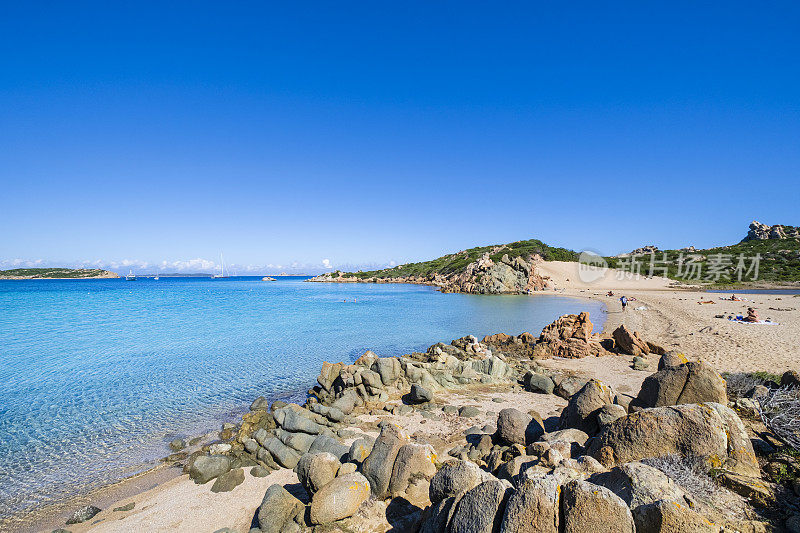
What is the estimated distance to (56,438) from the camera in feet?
37.8

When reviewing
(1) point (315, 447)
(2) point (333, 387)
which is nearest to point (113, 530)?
(1) point (315, 447)

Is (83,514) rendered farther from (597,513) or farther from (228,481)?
(597,513)

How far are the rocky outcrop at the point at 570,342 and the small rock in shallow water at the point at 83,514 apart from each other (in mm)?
19641

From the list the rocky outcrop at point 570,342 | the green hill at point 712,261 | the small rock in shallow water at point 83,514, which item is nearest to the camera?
the small rock in shallow water at point 83,514

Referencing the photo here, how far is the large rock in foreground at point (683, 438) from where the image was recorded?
5188mm

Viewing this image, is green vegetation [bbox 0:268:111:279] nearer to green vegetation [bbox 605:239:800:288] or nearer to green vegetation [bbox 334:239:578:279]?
green vegetation [bbox 334:239:578:279]

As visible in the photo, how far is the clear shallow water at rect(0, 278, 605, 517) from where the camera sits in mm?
10414

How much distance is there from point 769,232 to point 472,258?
341 feet

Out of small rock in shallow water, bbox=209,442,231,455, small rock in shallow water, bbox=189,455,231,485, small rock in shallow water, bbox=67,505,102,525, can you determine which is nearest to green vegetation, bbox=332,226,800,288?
small rock in shallow water, bbox=209,442,231,455

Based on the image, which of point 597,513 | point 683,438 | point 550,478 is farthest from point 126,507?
point 683,438

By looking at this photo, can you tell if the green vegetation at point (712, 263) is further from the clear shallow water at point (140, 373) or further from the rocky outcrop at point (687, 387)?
the rocky outcrop at point (687, 387)

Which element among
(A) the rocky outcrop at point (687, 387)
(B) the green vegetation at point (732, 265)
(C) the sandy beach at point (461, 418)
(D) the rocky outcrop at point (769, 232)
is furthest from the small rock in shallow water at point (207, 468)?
(D) the rocky outcrop at point (769, 232)

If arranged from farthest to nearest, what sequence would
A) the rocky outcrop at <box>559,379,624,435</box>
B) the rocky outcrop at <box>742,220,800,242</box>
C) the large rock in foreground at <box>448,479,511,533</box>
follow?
the rocky outcrop at <box>742,220,800,242</box>
the rocky outcrop at <box>559,379,624,435</box>
the large rock in foreground at <box>448,479,511,533</box>

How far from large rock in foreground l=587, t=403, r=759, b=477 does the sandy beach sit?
5.19 meters
